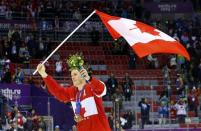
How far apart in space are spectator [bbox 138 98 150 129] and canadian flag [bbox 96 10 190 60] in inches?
479

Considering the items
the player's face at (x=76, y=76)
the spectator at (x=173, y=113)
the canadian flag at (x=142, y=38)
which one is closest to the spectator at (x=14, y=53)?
the spectator at (x=173, y=113)

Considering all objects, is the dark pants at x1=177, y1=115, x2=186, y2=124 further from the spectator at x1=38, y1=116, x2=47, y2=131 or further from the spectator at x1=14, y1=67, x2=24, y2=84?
the spectator at x1=14, y1=67, x2=24, y2=84

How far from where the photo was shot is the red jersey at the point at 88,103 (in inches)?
410

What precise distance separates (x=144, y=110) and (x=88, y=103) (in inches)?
551

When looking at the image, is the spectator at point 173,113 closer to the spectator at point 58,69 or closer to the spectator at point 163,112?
the spectator at point 163,112

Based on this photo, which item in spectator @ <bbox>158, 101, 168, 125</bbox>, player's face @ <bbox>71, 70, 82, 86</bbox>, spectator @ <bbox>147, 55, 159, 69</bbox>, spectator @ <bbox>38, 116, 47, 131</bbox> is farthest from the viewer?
spectator @ <bbox>147, 55, 159, 69</bbox>

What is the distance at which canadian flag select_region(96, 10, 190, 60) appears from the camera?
433 inches

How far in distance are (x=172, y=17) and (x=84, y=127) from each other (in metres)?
28.3

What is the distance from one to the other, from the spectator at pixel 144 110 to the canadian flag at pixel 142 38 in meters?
12.2

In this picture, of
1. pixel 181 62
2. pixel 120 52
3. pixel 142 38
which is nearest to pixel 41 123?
pixel 142 38

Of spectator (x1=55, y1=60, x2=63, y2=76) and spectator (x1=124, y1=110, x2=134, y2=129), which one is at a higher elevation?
spectator (x1=55, y1=60, x2=63, y2=76)

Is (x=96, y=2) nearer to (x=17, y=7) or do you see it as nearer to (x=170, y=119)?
(x=17, y=7)

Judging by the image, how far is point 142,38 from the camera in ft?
37.2

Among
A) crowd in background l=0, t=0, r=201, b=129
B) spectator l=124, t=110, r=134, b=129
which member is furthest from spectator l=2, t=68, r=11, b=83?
spectator l=124, t=110, r=134, b=129
